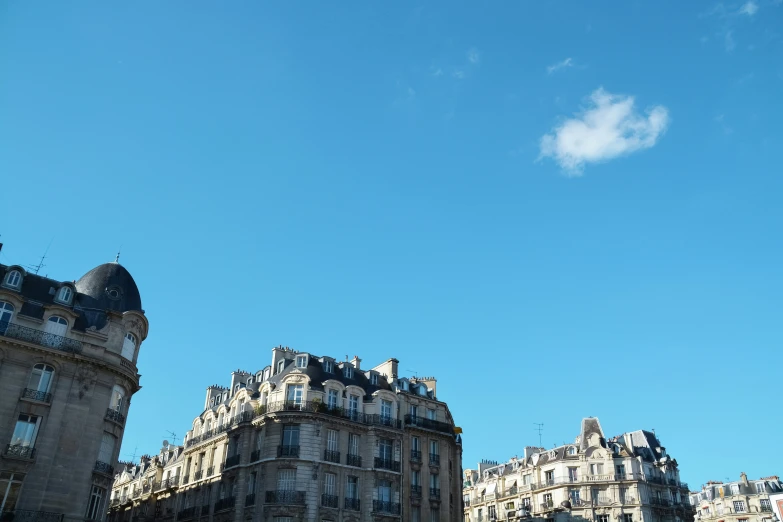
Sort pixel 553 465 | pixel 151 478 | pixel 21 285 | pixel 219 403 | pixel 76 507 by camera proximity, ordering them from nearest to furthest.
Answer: pixel 76 507 < pixel 21 285 < pixel 219 403 < pixel 151 478 < pixel 553 465

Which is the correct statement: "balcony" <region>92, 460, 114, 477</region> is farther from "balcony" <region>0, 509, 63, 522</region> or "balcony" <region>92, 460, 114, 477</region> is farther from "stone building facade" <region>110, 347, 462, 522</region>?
"stone building facade" <region>110, 347, 462, 522</region>

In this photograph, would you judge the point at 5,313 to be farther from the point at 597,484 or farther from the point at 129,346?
the point at 597,484

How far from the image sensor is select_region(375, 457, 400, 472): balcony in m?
38.9

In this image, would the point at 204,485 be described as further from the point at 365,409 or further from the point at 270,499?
the point at 365,409

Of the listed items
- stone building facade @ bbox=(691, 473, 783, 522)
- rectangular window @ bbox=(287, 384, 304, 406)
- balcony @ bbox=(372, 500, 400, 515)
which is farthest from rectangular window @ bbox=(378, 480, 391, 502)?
stone building facade @ bbox=(691, 473, 783, 522)

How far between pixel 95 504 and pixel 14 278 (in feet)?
37.4

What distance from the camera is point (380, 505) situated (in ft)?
124

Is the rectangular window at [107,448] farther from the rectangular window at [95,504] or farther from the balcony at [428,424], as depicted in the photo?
the balcony at [428,424]

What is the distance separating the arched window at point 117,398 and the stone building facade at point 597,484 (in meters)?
36.4

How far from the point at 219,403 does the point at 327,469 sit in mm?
13757

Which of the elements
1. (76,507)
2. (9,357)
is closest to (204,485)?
(76,507)

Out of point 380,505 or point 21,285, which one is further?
point 380,505

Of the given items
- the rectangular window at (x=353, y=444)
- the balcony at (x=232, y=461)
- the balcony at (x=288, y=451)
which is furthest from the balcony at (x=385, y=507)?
the balcony at (x=232, y=461)

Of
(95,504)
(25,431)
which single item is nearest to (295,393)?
(95,504)
